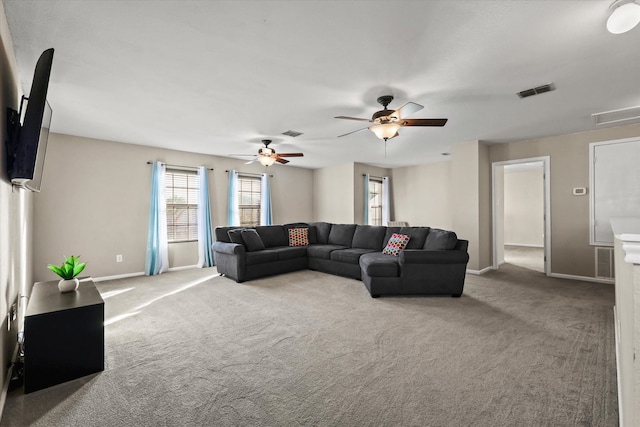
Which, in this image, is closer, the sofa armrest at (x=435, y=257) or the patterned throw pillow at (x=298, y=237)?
the sofa armrest at (x=435, y=257)

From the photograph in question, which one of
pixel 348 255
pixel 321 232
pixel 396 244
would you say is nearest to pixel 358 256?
pixel 348 255

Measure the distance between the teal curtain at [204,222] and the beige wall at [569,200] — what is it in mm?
6815

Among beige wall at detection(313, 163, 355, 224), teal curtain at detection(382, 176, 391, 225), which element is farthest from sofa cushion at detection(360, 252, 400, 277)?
teal curtain at detection(382, 176, 391, 225)

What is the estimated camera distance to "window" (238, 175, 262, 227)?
7.33 meters

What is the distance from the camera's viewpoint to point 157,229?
5.66m

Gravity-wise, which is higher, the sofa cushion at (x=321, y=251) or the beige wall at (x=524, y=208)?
the beige wall at (x=524, y=208)

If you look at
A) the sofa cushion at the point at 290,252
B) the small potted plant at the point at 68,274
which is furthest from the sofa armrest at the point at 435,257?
A: the small potted plant at the point at 68,274

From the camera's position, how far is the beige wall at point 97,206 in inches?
184

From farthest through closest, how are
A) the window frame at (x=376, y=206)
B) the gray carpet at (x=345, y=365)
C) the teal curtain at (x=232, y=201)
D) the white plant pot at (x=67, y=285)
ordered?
the window frame at (x=376, y=206)
the teal curtain at (x=232, y=201)
the white plant pot at (x=67, y=285)
the gray carpet at (x=345, y=365)

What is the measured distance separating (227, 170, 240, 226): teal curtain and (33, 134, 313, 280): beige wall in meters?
0.90

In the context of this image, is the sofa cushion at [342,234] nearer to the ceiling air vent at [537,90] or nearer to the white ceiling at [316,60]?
the white ceiling at [316,60]

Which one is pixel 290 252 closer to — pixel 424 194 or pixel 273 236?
pixel 273 236

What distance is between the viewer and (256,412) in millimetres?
1724

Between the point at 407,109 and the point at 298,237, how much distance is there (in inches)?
153
